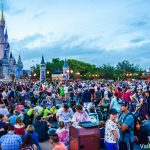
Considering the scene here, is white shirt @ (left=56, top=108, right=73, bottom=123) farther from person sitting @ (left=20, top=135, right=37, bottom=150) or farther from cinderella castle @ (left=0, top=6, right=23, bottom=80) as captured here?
cinderella castle @ (left=0, top=6, right=23, bottom=80)

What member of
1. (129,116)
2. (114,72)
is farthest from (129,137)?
(114,72)

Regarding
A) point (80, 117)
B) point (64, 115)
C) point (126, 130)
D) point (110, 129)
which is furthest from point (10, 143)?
point (64, 115)

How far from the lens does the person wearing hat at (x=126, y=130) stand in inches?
307

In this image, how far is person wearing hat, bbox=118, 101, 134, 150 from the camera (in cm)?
779

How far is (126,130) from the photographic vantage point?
25.7 feet

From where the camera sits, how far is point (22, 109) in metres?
15.5

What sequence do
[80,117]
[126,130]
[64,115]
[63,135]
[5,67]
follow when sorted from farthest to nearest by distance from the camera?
[5,67]
[64,115]
[80,117]
[63,135]
[126,130]

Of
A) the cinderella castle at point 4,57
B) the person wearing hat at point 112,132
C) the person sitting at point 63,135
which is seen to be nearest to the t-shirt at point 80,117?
the person sitting at point 63,135

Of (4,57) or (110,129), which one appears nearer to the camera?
(110,129)

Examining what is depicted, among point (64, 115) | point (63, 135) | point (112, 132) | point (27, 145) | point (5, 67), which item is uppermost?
point (5, 67)

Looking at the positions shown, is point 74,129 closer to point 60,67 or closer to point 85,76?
point 85,76

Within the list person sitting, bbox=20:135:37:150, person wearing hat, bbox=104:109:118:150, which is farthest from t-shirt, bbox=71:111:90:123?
person sitting, bbox=20:135:37:150

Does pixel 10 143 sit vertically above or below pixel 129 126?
below

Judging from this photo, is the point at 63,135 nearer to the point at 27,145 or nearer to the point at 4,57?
the point at 27,145
